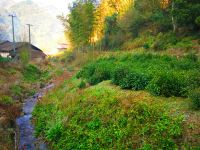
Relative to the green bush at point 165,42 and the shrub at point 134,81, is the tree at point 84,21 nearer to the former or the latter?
the green bush at point 165,42

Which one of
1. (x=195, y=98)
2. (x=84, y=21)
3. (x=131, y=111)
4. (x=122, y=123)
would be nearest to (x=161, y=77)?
(x=131, y=111)

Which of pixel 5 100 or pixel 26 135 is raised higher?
pixel 5 100

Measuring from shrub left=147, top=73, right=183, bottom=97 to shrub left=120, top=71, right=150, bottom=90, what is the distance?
4.83ft

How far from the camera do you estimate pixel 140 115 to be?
44.2 ft

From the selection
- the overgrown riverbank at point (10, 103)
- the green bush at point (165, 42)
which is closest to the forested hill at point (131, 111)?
the overgrown riverbank at point (10, 103)

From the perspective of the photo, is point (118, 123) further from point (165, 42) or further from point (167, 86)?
point (165, 42)

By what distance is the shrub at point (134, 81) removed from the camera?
1742 cm

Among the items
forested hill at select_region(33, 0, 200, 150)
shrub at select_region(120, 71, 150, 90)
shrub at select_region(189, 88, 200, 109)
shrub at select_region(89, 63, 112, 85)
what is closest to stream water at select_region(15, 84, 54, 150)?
forested hill at select_region(33, 0, 200, 150)

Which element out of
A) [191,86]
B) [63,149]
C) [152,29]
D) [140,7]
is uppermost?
[140,7]

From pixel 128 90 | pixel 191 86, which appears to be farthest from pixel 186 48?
pixel 191 86

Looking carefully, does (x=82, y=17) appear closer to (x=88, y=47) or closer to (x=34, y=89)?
(x=88, y=47)

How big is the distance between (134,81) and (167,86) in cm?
304

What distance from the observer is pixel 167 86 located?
50.3 feet

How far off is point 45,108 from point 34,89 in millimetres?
11921
